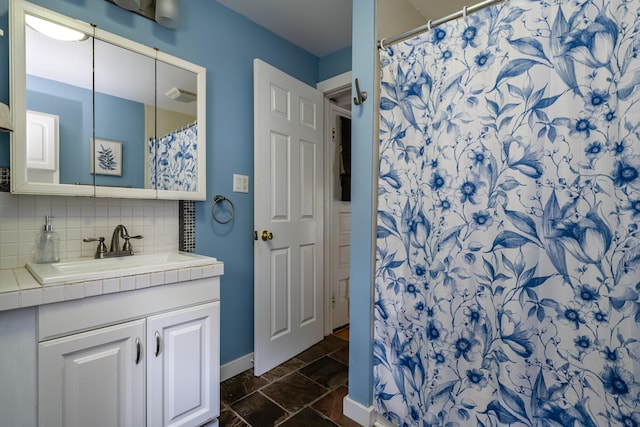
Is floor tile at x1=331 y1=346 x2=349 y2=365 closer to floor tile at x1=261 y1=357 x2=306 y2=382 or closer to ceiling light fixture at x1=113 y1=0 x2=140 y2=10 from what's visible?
floor tile at x1=261 y1=357 x2=306 y2=382

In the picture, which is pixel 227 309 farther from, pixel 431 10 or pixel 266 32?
pixel 431 10

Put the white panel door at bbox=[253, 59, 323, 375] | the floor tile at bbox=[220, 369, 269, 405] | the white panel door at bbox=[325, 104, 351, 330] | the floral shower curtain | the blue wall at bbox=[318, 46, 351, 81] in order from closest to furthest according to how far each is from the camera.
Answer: the floral shower curtain → the floor tile at bbox=[220, 369, 269, 405] → the white panel door at bbox=[253, 59, 323, 375] → the blue wall at bbox=[318, 46, 351, 81] → the white panel door at bbox=[325, 104, 351, 330]

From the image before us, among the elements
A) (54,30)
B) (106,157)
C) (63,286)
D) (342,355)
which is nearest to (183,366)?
(63,286)

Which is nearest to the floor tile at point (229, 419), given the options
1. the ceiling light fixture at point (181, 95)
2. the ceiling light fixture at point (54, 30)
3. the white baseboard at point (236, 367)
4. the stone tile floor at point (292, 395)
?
the stone tile floor at point (292, 395)

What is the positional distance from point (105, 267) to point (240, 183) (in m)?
0.90

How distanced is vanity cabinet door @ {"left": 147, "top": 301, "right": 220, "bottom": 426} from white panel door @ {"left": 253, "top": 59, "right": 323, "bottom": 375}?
554mm

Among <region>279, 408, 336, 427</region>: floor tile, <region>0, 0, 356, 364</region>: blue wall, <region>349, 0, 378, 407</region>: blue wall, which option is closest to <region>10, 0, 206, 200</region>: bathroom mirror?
<region>0, 0, 356, 364</region>: blue wall

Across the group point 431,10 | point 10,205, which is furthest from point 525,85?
point 10,205

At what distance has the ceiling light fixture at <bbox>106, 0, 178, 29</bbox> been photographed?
1500mm

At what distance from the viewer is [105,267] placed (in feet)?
4.36

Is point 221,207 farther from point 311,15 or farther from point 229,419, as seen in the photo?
point 311,15

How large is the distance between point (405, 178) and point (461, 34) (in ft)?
1.97

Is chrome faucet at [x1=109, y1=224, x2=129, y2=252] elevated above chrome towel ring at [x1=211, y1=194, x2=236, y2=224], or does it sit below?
below

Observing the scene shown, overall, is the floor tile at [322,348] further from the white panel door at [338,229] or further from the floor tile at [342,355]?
the white panel door at [338,229]
